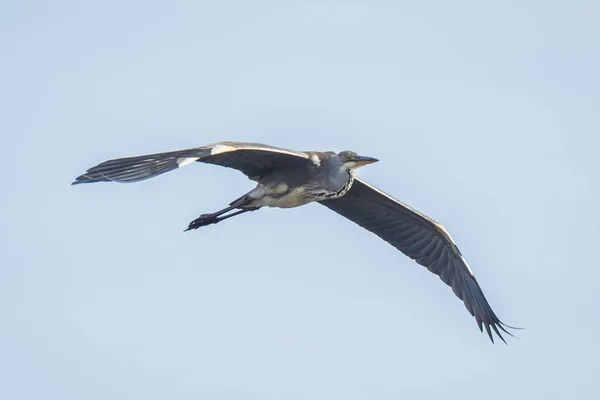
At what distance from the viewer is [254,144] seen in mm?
14094

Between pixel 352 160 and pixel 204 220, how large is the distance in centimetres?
208

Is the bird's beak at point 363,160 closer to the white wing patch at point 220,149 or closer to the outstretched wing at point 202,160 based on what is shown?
the outstretched wing at point 202,160

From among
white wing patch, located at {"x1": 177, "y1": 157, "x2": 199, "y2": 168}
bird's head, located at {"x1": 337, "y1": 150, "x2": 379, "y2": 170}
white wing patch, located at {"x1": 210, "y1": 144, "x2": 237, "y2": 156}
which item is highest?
bird's head, located at {"x1": 337, "y1": 150, "x2": 379, "y2": 170}

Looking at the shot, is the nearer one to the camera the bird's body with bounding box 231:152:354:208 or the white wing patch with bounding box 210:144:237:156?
the white wing patch with bounding box 210:144:237:156

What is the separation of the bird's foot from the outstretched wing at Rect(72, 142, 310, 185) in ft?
2.51

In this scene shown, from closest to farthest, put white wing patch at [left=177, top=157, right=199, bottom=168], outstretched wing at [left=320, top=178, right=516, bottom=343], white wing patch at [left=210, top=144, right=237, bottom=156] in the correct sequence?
white wing patch at [left=177, top=157, right=199, bottom=168]
white wing patch at [left=210, top=144, right=237, bottom=156]
outstretched wing at [left=320, top=178, right=516, bottom=343]

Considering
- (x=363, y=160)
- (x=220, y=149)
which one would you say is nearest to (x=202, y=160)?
(x=220, y=149)

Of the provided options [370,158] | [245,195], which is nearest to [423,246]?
[370,158]

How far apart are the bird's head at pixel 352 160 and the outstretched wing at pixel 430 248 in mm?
1300

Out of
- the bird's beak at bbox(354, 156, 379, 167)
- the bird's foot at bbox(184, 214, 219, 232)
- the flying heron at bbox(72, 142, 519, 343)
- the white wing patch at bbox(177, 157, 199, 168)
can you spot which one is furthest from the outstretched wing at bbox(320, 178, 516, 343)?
the white wing patch at bbox(177, 157, 199, 168)

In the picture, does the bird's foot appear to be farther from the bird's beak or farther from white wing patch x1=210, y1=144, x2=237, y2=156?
white wing patch x1=210, y1=144, x2=237, y2=156

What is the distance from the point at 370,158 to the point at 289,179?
118cm

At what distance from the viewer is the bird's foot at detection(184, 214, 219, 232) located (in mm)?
15648

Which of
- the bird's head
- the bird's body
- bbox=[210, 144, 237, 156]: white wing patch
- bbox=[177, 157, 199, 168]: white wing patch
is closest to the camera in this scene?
bbox=[177, 157, 199, 168]: white wing patch
